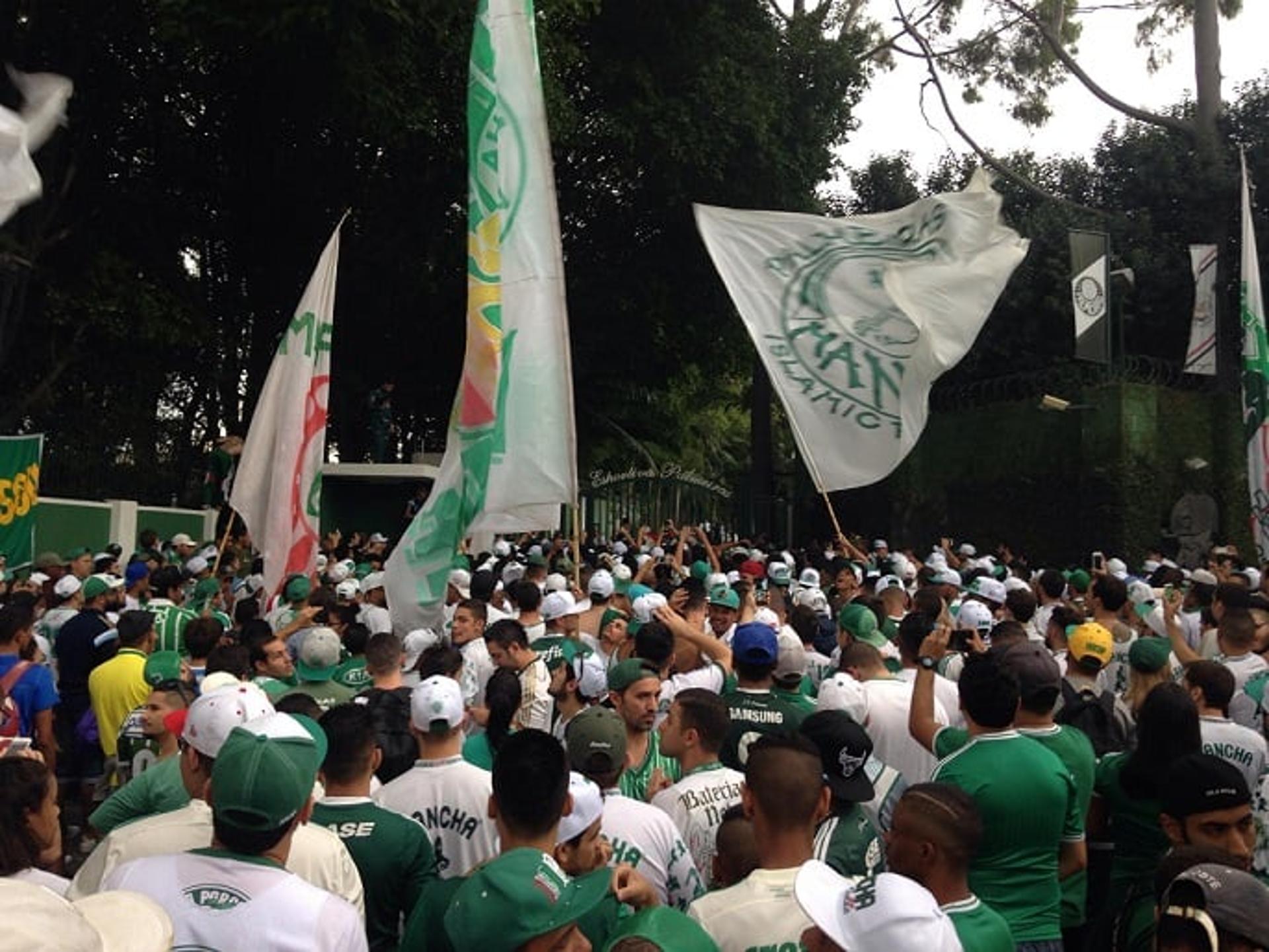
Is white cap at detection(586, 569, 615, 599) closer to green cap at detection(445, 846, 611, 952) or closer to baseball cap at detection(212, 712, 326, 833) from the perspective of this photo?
baseball cap at detection(212, 712, 326, 833)

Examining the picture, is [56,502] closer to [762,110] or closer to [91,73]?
[91,73]

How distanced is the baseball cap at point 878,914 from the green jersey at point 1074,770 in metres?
2.27

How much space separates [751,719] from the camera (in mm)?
5430

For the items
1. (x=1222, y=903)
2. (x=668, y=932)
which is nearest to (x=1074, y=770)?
(x=1222, y=903)

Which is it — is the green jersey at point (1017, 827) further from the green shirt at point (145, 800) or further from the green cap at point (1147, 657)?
the green shirt at point (145, 800)

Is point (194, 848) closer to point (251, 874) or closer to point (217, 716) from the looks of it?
point (217, 716)

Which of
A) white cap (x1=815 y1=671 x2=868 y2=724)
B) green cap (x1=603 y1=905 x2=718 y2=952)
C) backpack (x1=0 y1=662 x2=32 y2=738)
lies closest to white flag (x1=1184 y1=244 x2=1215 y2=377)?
white cap (x1=815 y1=671 x2=868 y2=724)

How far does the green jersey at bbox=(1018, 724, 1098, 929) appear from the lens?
16.1 ft

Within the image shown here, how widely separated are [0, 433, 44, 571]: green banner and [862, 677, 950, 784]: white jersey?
35.8 ft

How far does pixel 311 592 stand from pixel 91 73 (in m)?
15.2

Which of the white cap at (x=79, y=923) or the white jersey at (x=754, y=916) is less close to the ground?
the white cap at (x=79, y=923)

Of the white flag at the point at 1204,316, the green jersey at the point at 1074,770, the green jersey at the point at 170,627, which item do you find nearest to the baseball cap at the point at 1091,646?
the green jersey at the point at 1074,770

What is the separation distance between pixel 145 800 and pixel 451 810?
0.97 m

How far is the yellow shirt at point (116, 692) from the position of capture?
698cm
